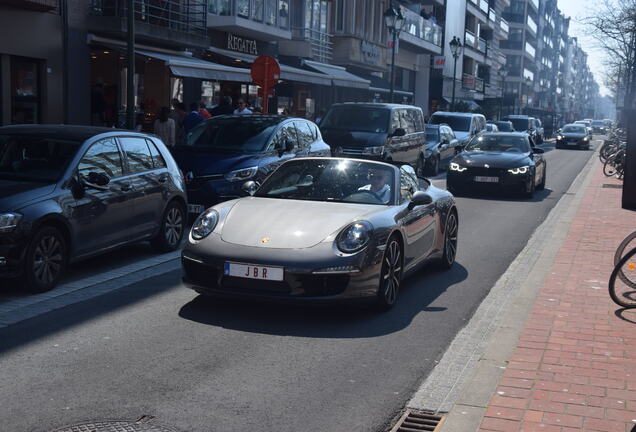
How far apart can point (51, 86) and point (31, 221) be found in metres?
13.5

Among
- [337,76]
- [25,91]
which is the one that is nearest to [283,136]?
[25,91]

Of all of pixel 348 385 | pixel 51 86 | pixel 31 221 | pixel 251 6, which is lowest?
pixel 348 385

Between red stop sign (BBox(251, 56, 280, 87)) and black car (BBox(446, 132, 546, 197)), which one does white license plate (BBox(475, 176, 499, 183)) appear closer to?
black car (BBox(446, 132, 546, 197))

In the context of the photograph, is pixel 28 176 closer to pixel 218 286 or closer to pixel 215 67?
pixel 218 286

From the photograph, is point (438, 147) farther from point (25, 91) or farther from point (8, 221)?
point (8, 221)

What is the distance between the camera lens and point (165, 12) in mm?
23922

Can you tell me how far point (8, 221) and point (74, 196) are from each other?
0.94m

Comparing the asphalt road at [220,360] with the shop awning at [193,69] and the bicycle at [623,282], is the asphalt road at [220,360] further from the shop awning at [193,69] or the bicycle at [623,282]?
the shop awning at [193,69]

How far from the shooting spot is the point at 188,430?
172 inches

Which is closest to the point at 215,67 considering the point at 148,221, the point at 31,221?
the point at 148,221

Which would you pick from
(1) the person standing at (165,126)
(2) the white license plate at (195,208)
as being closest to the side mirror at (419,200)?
(2) the white license plate at (195,208)

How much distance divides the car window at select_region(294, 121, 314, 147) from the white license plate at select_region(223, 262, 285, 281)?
7.51 m

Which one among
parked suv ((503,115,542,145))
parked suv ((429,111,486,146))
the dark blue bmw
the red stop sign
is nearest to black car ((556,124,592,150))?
parked suv ((503,115,542,145))

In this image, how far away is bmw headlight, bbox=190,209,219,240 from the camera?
7070 millimetres
